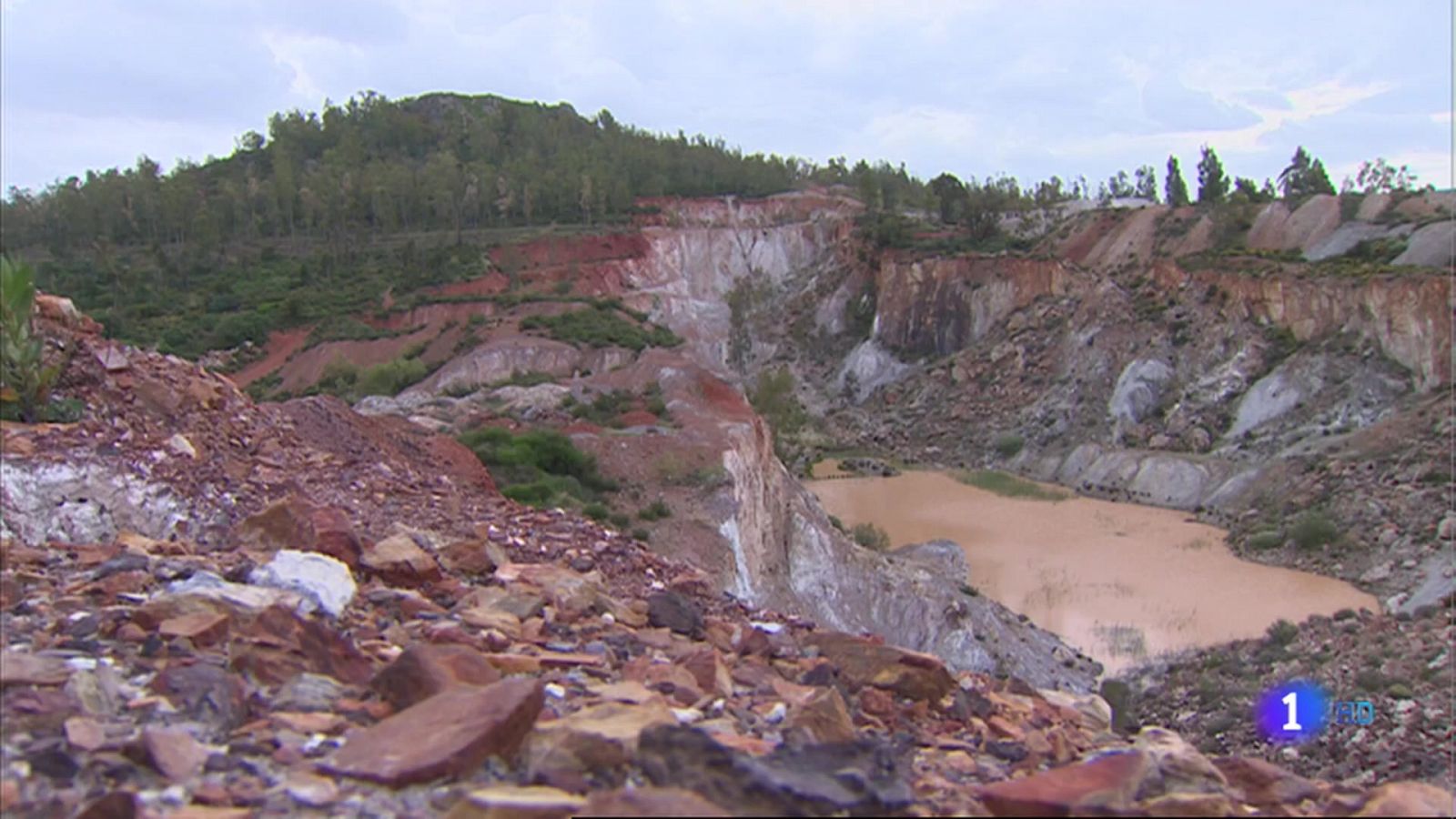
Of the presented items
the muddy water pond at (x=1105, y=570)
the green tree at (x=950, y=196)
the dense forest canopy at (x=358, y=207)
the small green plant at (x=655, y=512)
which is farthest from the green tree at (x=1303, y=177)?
the small green plant at (x=655, y=512)

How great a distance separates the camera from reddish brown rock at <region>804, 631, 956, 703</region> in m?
6.16

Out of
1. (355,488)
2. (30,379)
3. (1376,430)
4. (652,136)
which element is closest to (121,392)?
(30,379)

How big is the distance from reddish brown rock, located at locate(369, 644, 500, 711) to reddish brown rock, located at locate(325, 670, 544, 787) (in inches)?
7.1

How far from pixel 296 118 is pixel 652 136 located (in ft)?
96.9

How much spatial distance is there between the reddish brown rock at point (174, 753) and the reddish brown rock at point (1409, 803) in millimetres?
4487

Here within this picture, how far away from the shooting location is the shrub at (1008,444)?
44594 mm

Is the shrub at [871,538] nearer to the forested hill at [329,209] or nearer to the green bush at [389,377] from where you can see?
the green bush at [389,377]

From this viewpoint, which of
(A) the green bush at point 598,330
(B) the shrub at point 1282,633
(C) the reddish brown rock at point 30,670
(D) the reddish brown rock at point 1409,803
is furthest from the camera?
(A) the green bush at point 598,330

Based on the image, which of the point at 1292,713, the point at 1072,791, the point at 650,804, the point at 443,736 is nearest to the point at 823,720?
the point at 1072,791

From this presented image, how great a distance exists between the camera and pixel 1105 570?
94.3ft

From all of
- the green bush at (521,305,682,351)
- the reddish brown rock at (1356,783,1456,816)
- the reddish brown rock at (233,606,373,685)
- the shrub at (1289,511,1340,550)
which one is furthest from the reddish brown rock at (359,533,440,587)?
the green bush at (521,305,682,351)

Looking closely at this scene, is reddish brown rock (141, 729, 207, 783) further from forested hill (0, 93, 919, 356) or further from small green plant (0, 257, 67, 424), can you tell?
forested hill (0, 93, 919, 356)

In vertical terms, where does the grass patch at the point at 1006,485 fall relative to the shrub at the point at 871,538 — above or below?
below

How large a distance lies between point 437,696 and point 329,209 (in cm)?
6357
